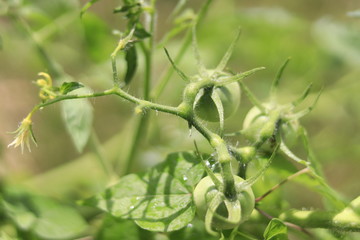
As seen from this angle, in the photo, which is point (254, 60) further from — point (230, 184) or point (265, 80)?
point (230, 184)

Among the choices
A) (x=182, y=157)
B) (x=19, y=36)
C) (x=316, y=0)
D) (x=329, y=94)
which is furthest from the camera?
(x=316, y=0)

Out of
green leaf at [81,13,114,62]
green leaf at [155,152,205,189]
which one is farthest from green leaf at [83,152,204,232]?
green leaf at [81,13,114,62]

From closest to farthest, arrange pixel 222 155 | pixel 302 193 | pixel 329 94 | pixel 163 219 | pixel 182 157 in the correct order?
pixel 222 155
pixel 163 219
pixel 182 157
pixel 329 94
pixel 302 193

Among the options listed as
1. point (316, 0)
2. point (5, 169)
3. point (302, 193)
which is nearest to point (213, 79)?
point (5, 169)

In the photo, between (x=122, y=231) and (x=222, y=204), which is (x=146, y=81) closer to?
(x=122, y=231)

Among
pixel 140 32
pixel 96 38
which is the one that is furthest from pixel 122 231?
pixel 96 38

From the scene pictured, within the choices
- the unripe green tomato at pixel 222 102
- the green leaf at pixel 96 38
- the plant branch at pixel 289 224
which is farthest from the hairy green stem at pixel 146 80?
the green leaf at pixel 96 38
